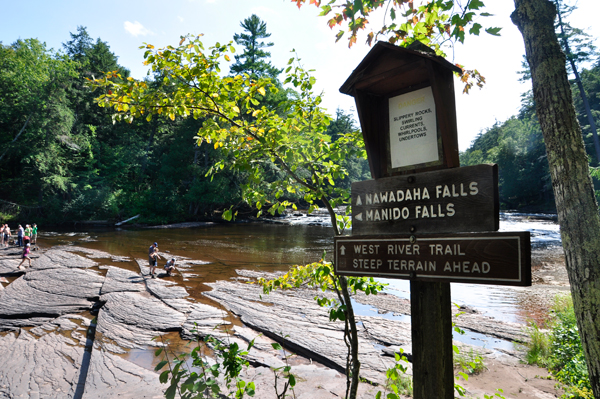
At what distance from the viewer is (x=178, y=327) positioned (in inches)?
301

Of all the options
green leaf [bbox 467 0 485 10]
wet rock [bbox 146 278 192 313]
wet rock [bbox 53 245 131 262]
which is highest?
green leaf [bbox 467 0 485 10]

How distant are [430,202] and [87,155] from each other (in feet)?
156

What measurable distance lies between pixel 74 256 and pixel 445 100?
18149 millimetres

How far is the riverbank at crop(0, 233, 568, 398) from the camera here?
5273 mm

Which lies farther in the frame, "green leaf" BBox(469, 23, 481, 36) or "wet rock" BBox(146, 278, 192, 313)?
"wet rock" BBox(146, 278, 192, 313)

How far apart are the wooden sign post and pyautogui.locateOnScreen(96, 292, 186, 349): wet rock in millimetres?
6505

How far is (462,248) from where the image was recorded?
1652 millimetres

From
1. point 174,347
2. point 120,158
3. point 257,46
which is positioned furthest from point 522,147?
point 174,347

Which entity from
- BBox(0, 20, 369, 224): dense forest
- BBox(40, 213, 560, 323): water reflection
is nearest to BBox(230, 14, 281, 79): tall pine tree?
BBox(0, 20, 369, 224): dense forest

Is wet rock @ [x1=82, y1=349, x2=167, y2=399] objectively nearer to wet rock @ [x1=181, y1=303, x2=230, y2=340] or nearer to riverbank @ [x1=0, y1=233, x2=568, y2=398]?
riverbank @ [x1=0, y1=233, x2=568, y2=398]

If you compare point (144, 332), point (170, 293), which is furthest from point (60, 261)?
point (144, 332)

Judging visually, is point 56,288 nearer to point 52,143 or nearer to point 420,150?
point 420,150

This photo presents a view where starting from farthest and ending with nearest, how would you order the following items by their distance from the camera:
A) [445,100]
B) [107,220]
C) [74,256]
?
[107,220]
[74,256]
[445,100]

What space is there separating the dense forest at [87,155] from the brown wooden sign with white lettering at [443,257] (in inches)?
1255
